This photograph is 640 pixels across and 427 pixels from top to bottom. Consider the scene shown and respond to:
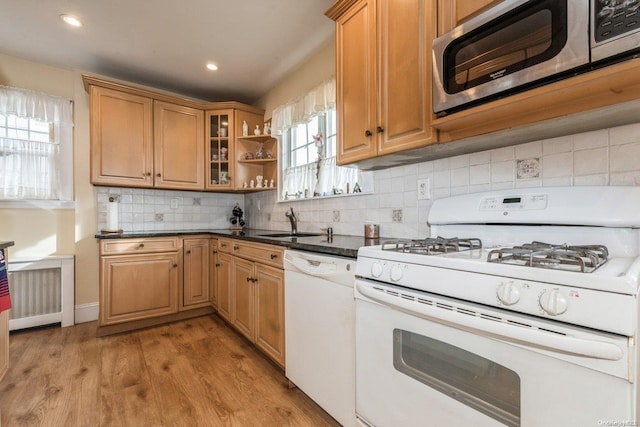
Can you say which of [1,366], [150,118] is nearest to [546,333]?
[1,366]

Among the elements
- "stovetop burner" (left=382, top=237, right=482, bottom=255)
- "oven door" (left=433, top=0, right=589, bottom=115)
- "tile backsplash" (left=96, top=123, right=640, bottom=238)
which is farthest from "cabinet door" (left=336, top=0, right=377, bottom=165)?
"stovetop burner" (left=382, top=237, right=482, bottom=255)

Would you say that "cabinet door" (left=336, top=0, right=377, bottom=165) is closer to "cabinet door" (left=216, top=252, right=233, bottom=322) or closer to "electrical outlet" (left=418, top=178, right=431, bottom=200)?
"electrical outlet" (left=418, top=178, right=431, bottom=200)

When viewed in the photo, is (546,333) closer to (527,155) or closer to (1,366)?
(527,155)

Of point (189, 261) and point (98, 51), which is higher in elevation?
point (98, 51)

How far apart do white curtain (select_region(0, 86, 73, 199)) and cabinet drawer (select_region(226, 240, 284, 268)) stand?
2.03 metres

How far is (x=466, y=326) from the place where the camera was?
859 mm

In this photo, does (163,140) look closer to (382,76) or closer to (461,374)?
(382,76)

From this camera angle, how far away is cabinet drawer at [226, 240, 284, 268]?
1.91 meters

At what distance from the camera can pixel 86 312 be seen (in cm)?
306

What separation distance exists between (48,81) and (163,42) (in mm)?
1429

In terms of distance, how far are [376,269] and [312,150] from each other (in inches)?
75.0

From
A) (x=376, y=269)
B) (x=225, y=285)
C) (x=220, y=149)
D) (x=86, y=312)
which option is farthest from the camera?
(x=220, y=149)

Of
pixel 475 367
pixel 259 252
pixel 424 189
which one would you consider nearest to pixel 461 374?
pixel 475 367

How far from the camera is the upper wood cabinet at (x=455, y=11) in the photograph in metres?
1.17
